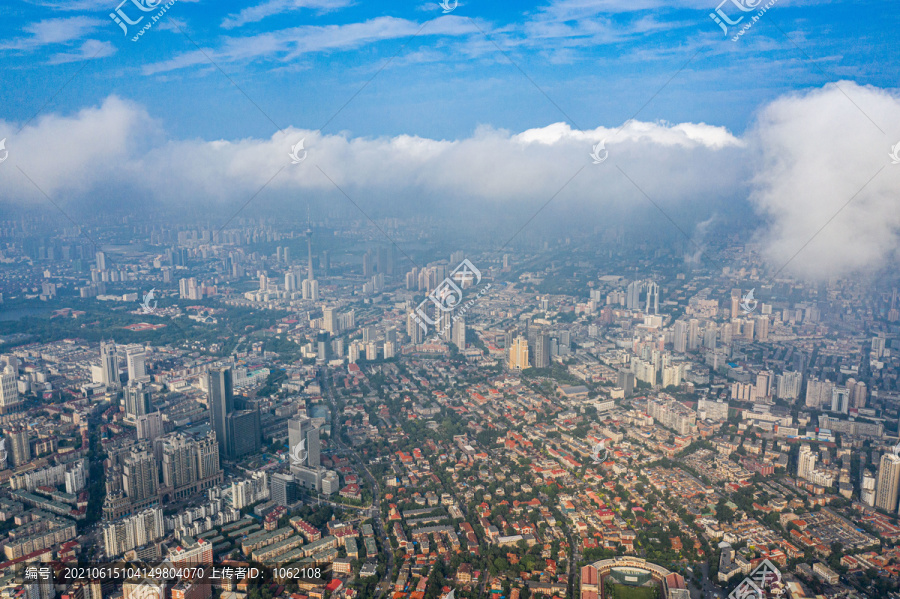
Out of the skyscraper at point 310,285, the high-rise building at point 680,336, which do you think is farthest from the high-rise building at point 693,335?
the skyscraper at point 310,285

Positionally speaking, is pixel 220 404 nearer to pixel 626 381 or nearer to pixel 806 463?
pixel 626 381

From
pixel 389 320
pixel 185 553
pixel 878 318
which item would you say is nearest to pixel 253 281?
pixel 389 320

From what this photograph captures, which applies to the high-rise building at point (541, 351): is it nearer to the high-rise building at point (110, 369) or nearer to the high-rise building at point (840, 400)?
the high-rise building at point (840, 400)

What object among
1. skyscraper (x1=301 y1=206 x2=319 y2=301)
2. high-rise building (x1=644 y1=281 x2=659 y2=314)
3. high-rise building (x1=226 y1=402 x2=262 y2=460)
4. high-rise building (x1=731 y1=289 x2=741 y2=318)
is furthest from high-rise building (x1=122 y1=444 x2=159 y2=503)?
high-rise building (x1=644 y1=281 x2=659 y2=314)

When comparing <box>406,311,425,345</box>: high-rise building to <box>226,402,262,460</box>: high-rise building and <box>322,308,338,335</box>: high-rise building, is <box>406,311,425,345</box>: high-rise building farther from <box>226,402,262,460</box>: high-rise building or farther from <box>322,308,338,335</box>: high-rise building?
<box>226,402,262,460</box>: high-rise building

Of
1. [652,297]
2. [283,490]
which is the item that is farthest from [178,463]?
[652,297]
